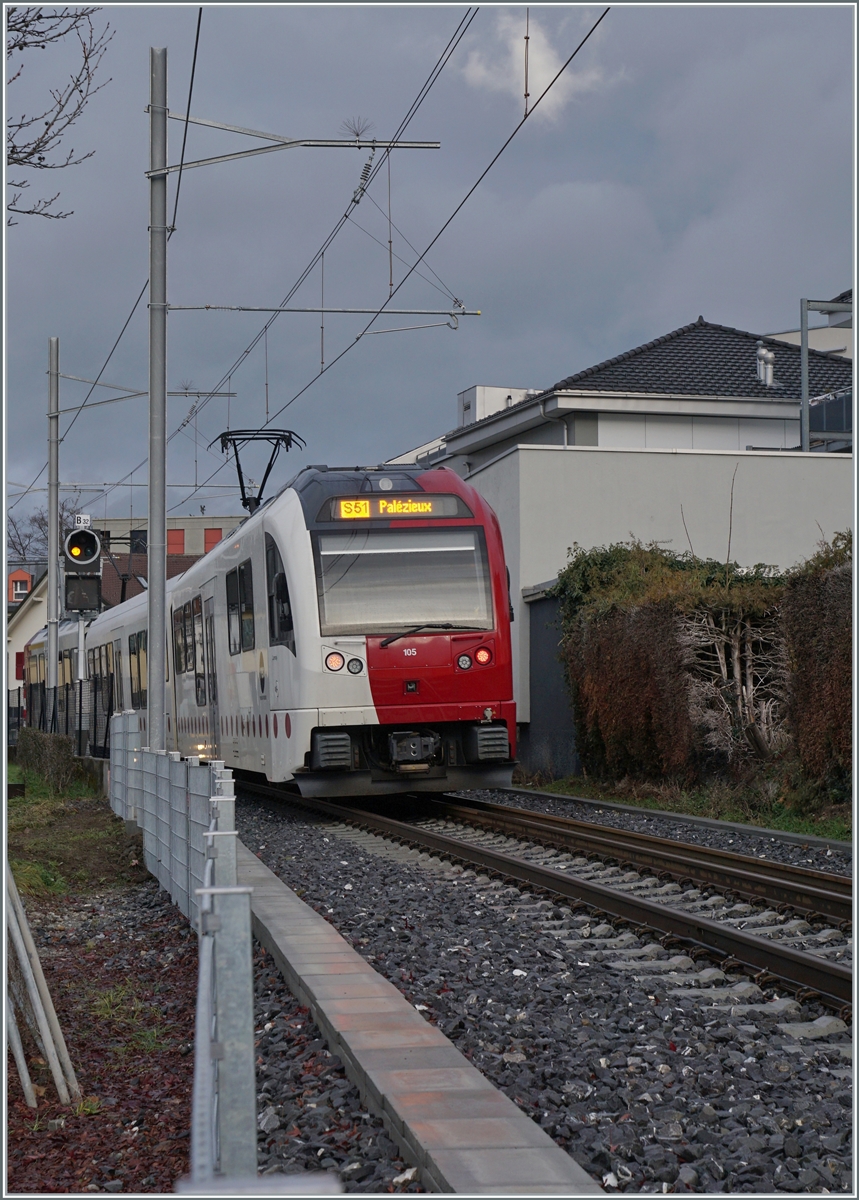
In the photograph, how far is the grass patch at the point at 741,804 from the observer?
1284 centimetres

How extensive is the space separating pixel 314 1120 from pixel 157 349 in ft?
35.2

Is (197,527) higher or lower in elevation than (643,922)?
higher

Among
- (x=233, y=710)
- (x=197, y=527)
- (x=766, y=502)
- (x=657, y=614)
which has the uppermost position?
(x=197, y=527)

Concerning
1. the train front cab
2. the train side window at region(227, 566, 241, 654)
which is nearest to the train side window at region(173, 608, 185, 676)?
the train side window at region(227, 566, 241, 654)

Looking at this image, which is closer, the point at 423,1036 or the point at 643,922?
the point at 423,1036

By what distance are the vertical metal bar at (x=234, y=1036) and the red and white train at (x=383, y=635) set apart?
10697 mm

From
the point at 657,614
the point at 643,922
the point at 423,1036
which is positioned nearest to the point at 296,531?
the point at 657,614

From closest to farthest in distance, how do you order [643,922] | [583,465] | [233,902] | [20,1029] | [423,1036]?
[233,902], [423,1036], [20,1029], [643,922], [583,465]

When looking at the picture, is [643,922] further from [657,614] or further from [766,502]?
[766,502]

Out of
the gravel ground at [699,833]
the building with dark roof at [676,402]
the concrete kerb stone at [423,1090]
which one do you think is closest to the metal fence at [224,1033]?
the concrete kerb stone at [423,1090]

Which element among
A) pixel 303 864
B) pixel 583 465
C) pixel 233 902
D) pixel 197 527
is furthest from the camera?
pixel 197 527

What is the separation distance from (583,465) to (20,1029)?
2009 centimetres

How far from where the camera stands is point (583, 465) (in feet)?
83.4

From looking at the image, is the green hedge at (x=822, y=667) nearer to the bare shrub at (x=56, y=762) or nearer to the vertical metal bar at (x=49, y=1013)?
the vertical metal bar at (x=49, y=1013)
